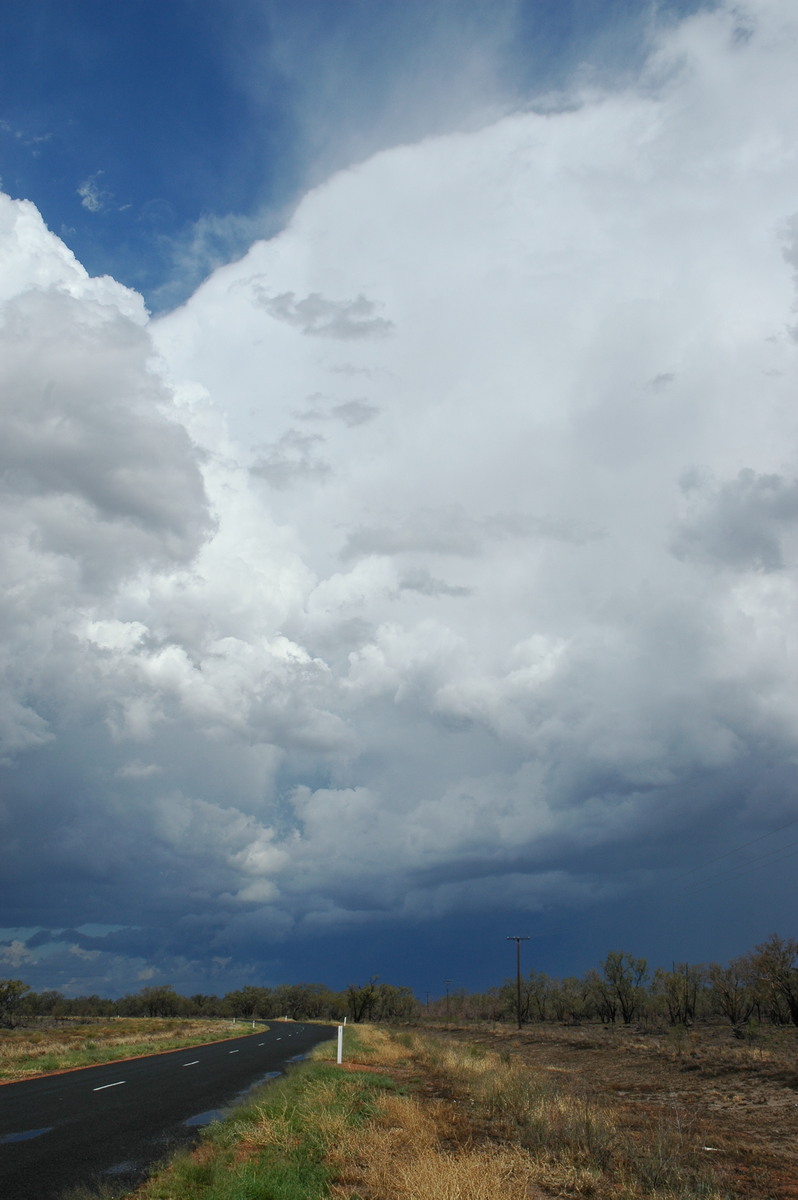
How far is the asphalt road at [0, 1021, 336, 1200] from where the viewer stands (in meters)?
10.8

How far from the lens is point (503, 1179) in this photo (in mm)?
9945

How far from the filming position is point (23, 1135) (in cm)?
1391

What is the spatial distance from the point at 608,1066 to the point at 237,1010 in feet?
453

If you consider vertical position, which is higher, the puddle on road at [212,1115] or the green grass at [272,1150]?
the green grass at [272,1150]

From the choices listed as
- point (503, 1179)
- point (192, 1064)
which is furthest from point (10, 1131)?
point (192, 1064)

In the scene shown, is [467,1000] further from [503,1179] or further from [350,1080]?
[503,1179]

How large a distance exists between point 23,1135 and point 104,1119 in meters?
2.47

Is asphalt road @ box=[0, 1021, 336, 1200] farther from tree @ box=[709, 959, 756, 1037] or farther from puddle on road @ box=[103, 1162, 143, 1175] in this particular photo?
tree @ box=[709, 959, 756, 1037]

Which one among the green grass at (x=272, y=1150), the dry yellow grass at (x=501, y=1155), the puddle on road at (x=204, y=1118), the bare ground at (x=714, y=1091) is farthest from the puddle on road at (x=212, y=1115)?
the bare ground at (x=714, y=1091)

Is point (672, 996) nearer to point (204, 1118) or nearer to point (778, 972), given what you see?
point (778, 972)

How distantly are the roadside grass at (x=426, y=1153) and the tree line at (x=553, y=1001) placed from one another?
4470 centimetres

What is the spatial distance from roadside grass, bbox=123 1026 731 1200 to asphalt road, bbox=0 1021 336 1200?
99 cm

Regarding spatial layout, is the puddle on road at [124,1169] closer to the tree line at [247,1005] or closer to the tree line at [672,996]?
the tree line at [672,996]

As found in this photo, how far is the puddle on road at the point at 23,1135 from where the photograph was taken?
13.4m
